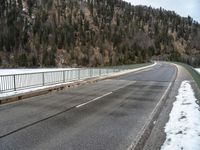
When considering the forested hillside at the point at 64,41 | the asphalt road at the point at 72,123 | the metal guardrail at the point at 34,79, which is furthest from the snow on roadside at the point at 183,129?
the forested hillside at the point at 64,41

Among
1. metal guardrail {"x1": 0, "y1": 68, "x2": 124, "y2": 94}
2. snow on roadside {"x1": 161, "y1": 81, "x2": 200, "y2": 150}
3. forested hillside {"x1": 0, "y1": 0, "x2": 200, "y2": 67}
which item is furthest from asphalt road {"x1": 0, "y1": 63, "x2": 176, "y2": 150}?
forested hillside {"x1": 0, "y1": 0, "x2": 200, "y2": 67}

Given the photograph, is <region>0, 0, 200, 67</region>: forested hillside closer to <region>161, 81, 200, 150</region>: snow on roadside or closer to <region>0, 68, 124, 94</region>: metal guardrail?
<region>0, 68, 124, 94</region>: metal guardrail

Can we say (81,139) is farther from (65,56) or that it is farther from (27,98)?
(65,56)

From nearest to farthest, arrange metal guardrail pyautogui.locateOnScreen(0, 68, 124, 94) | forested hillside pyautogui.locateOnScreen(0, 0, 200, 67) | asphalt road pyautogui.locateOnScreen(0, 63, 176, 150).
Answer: asphalt road pyautogui.locateOnScreen(0, 63, 176, 150)
metal guardrail pyautogui.locateOnScreen(0, 68, 124, 94)
forested hillside pyautogui.locateOnScreen(0, 0, 200, 67)

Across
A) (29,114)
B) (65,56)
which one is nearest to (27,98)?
(29,114)

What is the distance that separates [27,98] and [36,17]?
6416 inches

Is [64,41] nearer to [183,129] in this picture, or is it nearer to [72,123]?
[72,123]

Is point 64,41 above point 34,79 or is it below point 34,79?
above

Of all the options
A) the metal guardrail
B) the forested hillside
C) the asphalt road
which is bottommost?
the asphalt road

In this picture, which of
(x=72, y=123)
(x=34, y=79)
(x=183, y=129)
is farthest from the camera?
(x=34, y=79)

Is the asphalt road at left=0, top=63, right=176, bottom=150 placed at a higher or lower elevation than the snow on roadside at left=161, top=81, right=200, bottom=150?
lower

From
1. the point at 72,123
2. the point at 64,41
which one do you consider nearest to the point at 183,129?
the point at 72,123

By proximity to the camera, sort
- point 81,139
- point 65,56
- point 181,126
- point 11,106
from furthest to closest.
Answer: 1. point 65,56
2. point 11,106
3. point 181,126
4. point 81,139

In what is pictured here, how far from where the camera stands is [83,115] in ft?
33.3
